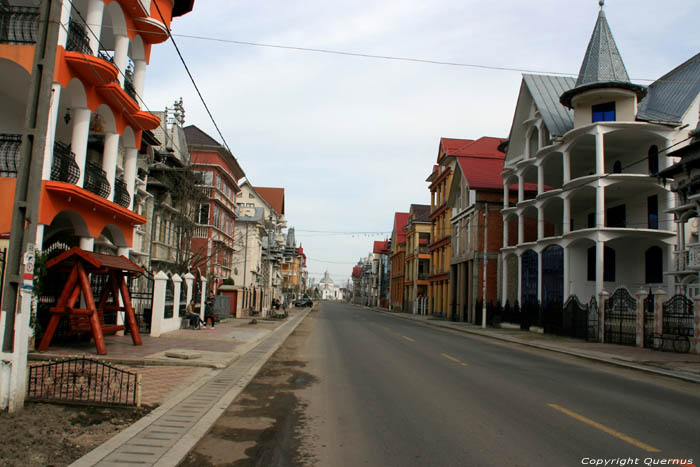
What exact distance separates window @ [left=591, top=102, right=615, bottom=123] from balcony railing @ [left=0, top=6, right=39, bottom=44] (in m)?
26.5

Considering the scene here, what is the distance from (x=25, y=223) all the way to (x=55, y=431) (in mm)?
2764

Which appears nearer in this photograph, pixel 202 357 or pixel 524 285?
pixel 202 357

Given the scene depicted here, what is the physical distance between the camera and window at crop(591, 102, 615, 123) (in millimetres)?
28984

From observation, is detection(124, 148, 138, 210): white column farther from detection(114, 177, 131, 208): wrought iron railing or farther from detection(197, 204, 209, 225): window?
detection(197, 204, 209, 225): window

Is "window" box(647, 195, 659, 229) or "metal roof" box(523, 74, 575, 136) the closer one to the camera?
"window" box(647, 195, 659, 229)

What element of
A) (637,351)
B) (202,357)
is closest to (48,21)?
(202,357)

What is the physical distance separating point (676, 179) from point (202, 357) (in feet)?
74.9

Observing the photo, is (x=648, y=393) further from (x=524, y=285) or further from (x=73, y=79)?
(x=524, y=285)

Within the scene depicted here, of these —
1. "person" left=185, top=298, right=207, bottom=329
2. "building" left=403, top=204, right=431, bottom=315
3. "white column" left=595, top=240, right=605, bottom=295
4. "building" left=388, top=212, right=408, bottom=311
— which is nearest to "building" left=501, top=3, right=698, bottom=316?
"white column" left=595, top=240, right=605, bottom=295

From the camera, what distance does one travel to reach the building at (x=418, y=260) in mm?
73512

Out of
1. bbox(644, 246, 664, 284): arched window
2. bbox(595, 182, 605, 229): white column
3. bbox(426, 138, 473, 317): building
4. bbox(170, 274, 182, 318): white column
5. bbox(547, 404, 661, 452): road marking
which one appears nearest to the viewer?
bbox(547, 404, 661, 452): road marking

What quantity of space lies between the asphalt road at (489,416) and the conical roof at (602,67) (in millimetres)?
19157

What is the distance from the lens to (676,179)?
25203mm

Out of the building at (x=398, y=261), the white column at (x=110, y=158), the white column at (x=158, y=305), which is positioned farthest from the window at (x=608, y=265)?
the building at (x=398, y=261)
